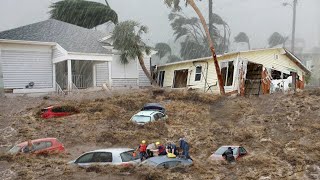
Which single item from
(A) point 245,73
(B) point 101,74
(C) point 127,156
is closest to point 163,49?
(B) point 101,74

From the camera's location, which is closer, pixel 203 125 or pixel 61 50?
pixel 203 125

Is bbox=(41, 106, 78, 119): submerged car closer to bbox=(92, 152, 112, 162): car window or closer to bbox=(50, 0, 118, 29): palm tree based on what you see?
bbox=(92, 152, 112, 162): car window

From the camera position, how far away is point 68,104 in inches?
1038

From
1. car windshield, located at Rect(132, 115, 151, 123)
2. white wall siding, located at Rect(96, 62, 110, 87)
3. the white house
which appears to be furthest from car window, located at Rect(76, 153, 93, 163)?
white wall siding, located at Rect(96, 62, 110, 87)

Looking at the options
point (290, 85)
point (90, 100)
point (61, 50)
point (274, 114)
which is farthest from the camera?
point (290, 85)

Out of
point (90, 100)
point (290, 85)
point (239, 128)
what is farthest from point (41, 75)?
point (290, 85)

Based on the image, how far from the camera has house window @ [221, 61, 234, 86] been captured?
3412 centimetres

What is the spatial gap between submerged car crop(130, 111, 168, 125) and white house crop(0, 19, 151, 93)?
10493 mm

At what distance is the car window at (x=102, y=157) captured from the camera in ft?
47.6

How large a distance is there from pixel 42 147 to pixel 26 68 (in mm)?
15942

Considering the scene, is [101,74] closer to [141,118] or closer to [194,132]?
[141,118]

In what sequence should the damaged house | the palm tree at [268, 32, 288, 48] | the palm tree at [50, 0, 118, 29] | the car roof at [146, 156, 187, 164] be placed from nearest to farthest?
the car roof at [146, 156, 187, 164] → the damaged house → the palm tree at [50, 0, 118, 29] → the palm tree at [268, 32, 288, 48]

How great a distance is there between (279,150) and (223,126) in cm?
525

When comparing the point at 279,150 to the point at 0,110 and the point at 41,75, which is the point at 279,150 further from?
the point at 41,75
